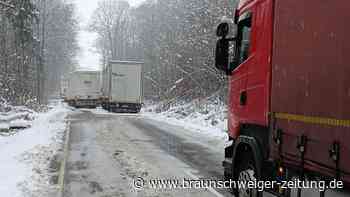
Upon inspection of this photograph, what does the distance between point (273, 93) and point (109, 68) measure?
33.1 meters

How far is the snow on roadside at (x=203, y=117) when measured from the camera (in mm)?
22075

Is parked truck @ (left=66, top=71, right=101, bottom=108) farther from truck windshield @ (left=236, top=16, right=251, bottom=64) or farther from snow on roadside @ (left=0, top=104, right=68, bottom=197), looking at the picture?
truck windshield @ (left=236, top=16, right=251, bottom=64)

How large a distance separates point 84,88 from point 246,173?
142 feet

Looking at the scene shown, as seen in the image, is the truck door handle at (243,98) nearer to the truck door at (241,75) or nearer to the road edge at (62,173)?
the truck door at (241,75)

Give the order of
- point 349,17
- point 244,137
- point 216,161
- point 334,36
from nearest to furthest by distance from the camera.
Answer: point 349,17 < point 334,36 < point 244,137 < point 216,161

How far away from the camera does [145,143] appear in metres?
15.3

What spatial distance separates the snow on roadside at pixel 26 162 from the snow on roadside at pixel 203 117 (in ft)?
24.3

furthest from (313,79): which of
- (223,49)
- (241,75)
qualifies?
(223,49)

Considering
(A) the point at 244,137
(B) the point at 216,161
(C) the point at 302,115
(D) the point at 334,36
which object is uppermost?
(D) the point at 334,36

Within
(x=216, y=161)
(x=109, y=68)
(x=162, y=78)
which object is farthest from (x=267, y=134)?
(x=162, y=78)

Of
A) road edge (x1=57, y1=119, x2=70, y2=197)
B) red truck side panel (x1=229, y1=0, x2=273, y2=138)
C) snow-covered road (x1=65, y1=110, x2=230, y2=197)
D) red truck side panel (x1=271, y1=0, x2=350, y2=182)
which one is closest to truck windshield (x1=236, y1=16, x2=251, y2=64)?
red truck side panel (x1=229, y1=0, x2=273, y2=138)

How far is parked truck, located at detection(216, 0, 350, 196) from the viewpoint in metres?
3.76

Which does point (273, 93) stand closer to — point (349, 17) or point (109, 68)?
point (349, 17)

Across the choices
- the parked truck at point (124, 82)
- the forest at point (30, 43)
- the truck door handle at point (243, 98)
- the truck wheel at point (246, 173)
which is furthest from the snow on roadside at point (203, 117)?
the truck door handle at point (243, 98)
